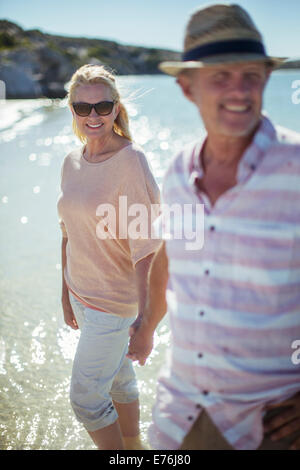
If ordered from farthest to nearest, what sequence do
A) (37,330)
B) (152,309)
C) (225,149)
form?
(37,330), (152,309), (225,149)

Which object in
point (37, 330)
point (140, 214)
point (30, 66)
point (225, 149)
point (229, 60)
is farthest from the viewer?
point (30, 66)

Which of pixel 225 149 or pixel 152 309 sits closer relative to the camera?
pixel 225 149

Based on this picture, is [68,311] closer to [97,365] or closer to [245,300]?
[97,365]

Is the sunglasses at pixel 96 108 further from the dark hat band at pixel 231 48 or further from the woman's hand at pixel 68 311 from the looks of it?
the dark hat band at pixel 231 48

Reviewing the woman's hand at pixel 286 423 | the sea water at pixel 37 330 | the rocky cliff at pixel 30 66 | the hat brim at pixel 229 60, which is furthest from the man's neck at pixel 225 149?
the rocky cliff at pixel 30 66

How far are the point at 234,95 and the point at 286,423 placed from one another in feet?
3.85

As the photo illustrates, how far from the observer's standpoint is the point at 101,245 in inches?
122

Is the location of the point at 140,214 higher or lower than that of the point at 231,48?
lower

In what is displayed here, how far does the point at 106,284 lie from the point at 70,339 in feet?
7.58

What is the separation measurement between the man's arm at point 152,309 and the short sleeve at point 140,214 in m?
0.44

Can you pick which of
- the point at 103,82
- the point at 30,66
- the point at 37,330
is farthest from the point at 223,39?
the point at 30,66

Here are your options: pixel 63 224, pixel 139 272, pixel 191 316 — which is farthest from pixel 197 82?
pixel 63 224

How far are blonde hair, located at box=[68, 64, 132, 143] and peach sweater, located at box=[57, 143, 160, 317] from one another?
0.26 m
